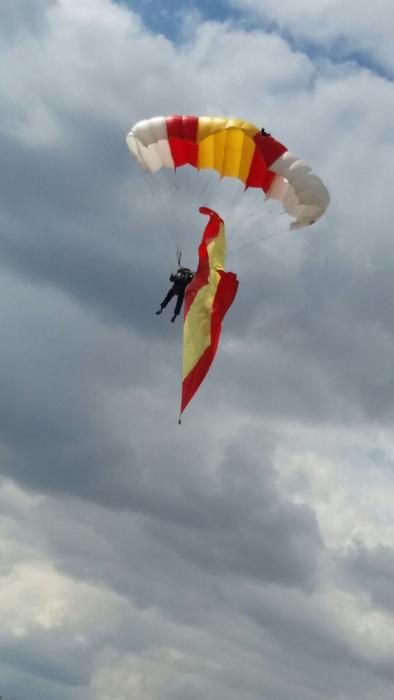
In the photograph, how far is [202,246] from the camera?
275 ft

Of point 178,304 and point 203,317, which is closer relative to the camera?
point 203,317

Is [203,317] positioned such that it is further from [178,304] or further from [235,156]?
[235,156]

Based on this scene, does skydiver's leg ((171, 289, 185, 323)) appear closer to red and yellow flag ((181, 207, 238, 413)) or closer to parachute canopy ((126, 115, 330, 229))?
red and yellow flag ((181, 207, 238, 413))

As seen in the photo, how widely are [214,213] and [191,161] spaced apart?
244 cm

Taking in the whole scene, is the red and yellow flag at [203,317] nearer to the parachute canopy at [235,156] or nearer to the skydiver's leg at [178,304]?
the skydiver's leg at [178,304]

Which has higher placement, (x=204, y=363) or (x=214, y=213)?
(x=214, y=213)

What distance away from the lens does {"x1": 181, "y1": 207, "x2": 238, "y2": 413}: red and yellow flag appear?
79.7 metres

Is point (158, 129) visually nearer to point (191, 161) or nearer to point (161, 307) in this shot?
point (191, 161)

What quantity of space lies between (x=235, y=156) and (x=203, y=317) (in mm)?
7503

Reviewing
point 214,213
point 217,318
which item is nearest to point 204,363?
point 217,318

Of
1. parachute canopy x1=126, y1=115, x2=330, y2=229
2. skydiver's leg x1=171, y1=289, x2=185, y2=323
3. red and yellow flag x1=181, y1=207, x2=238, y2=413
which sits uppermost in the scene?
parachute canopy x1=126, y1=115, x2=330, y2=229

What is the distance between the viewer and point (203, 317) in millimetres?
80750

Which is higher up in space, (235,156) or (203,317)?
(235,156)

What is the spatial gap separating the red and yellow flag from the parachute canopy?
4.30 m
